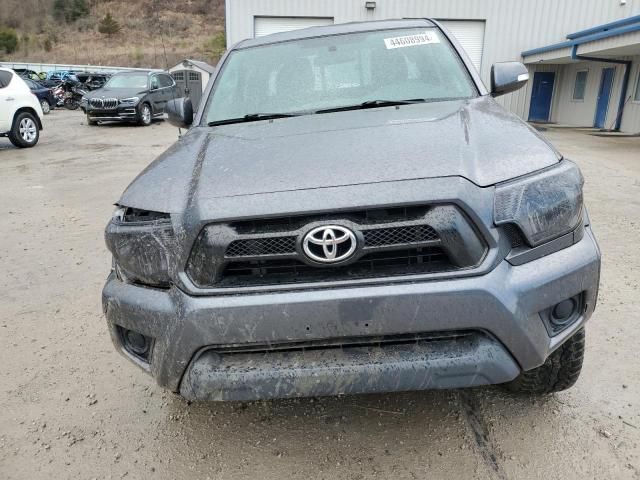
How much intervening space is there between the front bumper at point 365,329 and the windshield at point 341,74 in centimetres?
135

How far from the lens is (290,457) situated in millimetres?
2059

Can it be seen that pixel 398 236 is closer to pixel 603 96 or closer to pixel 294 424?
pixel 294 424

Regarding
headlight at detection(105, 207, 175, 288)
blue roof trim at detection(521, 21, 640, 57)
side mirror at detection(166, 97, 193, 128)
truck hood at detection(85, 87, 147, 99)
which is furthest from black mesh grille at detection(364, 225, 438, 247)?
truck hood at detection(85, 87, 147, 99)

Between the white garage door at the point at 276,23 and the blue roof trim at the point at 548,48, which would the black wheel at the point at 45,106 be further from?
the blue roof trim at the point at 548,48

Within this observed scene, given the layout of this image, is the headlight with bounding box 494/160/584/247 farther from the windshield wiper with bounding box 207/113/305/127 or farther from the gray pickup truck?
the windshield wiper with bounding box 207/113/305/127

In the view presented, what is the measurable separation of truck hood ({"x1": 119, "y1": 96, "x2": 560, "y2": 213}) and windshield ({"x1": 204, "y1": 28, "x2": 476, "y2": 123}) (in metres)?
0.37

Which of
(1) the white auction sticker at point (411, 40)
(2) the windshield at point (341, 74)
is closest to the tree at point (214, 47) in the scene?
(2) the windshield at point (341, 74)

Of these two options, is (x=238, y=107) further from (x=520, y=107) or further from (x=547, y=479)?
(x=520, y=107)

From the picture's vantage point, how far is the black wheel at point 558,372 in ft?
6.85

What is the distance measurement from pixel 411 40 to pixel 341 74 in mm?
513

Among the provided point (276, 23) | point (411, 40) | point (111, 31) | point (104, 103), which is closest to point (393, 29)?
point (411, 40)

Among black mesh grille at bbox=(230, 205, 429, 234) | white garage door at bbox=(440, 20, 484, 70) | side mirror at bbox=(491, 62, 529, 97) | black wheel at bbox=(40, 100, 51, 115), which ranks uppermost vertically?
white garage door at bbox=(440, 20, 484, 70)

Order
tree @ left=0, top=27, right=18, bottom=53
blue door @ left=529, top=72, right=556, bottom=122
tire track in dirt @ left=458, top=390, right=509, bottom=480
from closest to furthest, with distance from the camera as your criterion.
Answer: tire track in dirt @ left=458, top=390, right=509, bottom=480 → blue door @ left=529, top=72, right=556, bottom=122 → tree @ left=0, top=27, right=18, bottom=53

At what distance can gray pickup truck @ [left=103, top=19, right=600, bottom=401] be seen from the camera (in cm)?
165
